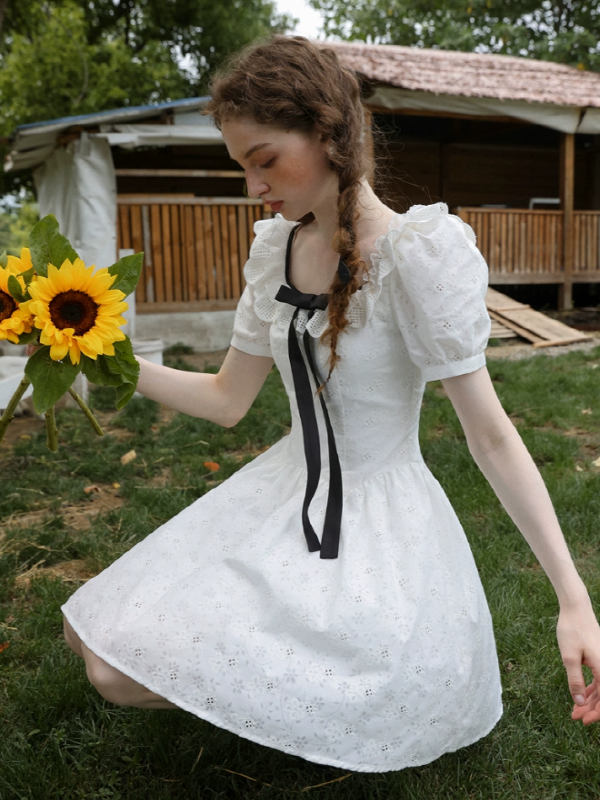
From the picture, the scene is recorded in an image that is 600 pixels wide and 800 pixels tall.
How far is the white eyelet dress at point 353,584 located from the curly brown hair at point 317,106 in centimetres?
7

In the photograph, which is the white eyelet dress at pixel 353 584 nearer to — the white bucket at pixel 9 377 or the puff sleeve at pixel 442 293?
the puff sleeve at pixel 442 293

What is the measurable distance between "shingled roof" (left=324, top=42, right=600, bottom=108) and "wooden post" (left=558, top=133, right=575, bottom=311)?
754 millimetres

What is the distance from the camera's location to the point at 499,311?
360 inches

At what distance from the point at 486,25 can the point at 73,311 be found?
2973 centimetres

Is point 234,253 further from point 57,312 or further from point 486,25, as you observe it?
point 486,25

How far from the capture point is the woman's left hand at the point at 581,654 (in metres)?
1.33

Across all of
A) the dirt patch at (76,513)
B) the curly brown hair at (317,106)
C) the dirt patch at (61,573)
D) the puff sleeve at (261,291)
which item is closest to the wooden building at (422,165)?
the dirt patch at (76,513)

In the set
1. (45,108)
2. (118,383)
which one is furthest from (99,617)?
(45,108)

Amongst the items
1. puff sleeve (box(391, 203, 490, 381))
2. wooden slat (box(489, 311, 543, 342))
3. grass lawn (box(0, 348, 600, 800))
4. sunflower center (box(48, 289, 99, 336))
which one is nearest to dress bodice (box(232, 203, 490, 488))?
puff sleeve (box(391, 203, 490, 381))

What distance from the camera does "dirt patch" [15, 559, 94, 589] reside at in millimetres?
2908

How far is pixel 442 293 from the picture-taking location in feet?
4.88

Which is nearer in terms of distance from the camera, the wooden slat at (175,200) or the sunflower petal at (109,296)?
the sunflower petal at (109,296)

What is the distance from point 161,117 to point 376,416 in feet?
24.9

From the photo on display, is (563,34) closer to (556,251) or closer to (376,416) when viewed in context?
(556,251)
